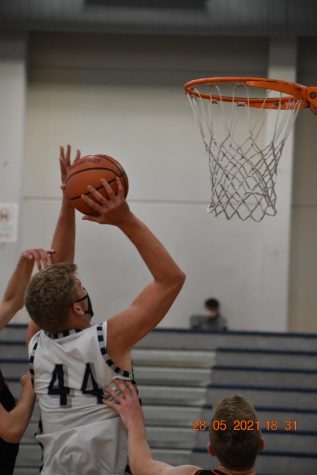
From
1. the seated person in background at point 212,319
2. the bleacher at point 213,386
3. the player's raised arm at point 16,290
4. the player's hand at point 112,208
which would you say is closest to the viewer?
the player's hand at point 112,208

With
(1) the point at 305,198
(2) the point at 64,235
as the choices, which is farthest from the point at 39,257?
(1) the point at 305,198

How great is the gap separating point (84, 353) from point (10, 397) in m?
0.83

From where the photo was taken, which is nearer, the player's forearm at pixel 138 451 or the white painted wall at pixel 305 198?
the player's forearm at pixel 138 451

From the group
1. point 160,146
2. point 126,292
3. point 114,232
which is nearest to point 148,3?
point 160,146

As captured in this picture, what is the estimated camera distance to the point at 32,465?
6.58 metres

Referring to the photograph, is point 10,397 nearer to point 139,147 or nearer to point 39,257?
point 39,257

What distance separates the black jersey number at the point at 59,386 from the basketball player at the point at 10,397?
0.89 feet

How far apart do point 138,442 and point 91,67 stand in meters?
7.97

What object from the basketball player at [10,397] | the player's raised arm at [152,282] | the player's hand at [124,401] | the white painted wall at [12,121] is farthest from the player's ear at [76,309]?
the white painted wall at [12,121]

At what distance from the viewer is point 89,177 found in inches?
115

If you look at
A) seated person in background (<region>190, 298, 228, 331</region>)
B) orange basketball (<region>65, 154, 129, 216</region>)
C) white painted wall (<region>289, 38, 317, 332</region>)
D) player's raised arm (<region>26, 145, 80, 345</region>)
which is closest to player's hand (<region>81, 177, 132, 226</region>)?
orange basketball (<region>65, 154, 129, 216</region>)

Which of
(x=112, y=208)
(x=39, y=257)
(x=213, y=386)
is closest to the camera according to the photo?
(x=112, y=208)

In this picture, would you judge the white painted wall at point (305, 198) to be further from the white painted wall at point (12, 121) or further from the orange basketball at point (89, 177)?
the orange basketball at point (89, 177)

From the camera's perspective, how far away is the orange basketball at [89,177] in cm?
287
